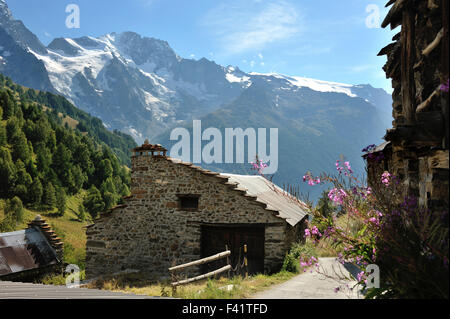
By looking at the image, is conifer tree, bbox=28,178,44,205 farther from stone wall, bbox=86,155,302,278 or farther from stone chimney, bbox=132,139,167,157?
stone chimney, bbox=132,139,167,157

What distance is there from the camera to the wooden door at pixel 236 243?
14.5 meters

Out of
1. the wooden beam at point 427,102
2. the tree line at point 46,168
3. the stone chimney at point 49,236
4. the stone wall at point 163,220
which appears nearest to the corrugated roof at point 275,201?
the stone wall at point 163,220

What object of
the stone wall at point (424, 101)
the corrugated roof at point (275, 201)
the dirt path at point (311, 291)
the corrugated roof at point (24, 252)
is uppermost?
the stone wall at point (424, 101)

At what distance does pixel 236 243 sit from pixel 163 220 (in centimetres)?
364

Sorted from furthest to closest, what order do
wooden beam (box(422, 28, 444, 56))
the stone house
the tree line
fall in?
the tree line, the stone house, wooden beam (box(422, 28, 444, 56))

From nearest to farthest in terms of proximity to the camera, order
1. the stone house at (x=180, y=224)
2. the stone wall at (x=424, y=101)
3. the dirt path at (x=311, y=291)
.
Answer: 1. the stone wall at (x=424, y=101)
2. the dirt path at (x=311, y=291)
3. the stone house at (x=180, y=224)

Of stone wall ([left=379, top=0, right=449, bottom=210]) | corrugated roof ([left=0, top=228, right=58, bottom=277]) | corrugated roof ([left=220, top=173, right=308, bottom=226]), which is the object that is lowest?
corrugated roof ([left=0, top=228, right=58, bottom=277])

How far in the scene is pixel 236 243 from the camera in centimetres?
1497

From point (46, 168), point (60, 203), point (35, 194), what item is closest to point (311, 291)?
point (60, 203)

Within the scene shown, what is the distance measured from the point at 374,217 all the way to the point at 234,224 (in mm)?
8733

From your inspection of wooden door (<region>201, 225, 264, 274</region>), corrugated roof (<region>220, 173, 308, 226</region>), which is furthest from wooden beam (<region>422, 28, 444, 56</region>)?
wooden door (<region>201, 225, 264, 274</region>)

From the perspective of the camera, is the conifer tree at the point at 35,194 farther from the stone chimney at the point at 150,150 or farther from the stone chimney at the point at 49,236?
the stone chimney at the point at 150,150

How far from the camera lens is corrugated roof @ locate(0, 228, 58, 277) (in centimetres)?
1677
